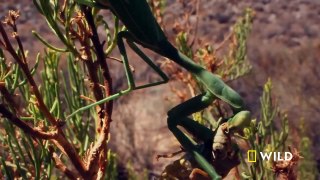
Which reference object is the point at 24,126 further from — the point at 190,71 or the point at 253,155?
the point at 253,155

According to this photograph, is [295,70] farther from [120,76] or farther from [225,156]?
[225,156]

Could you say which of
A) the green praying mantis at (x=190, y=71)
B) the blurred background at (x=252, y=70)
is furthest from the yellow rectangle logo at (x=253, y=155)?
the blurred background at (x=252, y=70)

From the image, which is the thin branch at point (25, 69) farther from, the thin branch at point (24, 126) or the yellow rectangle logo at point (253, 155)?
the yellow rectangle logo at point (253, 155)

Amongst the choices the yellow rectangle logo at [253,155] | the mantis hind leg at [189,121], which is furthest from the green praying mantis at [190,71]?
the yellow rectangle logo at [253,155]

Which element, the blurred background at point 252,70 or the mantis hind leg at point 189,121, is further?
the blurred background at point 252,70

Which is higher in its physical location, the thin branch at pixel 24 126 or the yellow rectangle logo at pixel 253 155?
the thin branch at pixel 24 126

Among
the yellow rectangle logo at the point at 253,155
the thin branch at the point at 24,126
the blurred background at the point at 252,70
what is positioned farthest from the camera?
the blurred background at the point at 252,70

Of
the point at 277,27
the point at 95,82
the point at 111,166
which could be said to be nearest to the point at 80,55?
the point at 95,82

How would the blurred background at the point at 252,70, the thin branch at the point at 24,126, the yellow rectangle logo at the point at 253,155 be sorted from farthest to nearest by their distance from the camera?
the blurred background at the point at 252,70 < the yellow rectangle logo at the point at 253,155 < the thin branch at the point at 24,126

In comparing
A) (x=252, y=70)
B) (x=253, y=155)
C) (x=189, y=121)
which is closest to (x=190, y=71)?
(x=189, y=121)
